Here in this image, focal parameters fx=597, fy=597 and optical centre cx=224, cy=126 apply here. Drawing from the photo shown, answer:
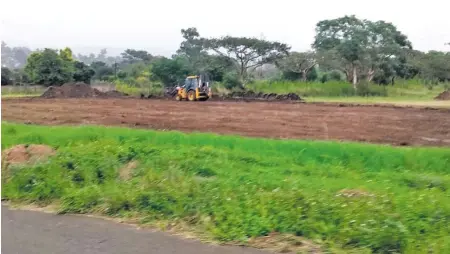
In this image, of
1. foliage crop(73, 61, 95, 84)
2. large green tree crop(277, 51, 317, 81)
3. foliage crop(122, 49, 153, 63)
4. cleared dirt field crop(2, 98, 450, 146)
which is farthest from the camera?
foliage crop(122, 49, 153, 63)

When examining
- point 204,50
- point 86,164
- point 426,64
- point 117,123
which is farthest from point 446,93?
point 86,164

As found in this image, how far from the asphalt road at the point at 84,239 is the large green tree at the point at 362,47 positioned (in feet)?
133

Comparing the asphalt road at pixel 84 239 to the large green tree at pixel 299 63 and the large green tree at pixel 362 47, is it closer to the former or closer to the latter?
the large green tree at pixel 362 47

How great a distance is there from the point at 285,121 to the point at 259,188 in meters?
14.2

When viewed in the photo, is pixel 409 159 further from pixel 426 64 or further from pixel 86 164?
pixel 426 64

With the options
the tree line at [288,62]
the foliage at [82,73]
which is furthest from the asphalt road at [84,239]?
the foliage at [82,73]

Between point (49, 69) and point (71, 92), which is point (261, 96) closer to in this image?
point (71, 92)

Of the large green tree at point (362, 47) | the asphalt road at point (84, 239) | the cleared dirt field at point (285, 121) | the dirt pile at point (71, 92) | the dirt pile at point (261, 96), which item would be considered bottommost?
the asphalt road at point (84, 239)

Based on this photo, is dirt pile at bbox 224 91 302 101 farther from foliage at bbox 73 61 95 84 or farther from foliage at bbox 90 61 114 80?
foliage at bbox 90 61 114 80

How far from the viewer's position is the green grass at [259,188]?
672cm

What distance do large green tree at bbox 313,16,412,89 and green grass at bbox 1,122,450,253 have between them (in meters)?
34.9

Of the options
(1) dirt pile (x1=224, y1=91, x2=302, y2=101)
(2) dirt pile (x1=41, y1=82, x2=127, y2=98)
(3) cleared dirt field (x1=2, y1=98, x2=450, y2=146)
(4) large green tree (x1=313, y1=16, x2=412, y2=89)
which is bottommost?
(3) cleared dirt field (x1=2, y1=98, x2=450, y2=146)

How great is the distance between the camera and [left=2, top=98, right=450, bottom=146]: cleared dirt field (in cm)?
1827

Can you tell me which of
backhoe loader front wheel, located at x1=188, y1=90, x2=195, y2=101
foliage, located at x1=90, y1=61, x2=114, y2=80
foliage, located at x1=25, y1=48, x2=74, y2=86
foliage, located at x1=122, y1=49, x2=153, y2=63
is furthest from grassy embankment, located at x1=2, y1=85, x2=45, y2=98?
foliage, located at x1=122, y1=49, x2=153, y2=63
